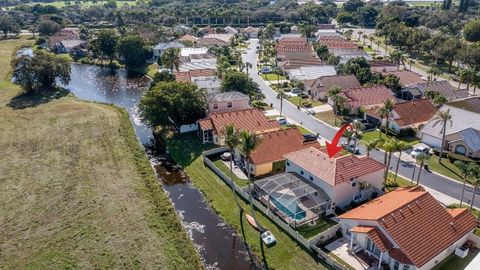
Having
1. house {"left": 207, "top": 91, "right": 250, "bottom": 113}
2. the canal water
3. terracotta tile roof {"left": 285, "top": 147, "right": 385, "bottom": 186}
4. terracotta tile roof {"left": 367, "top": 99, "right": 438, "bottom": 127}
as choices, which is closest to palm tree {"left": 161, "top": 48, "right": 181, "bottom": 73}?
the canal water

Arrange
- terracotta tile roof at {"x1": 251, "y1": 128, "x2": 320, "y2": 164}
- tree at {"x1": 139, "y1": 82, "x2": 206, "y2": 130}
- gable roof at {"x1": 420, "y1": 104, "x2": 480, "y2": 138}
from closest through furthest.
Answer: terracotta tile roof at {"x1": 251, "y1": 128, "x2": 320, "y2": 164}
gable roof at {"x1": 420, "y1": 104, "x2": 480, "y2": 138}
tree at {"x1": 139, "y1": 82, "x2": 206, "y2": 130}

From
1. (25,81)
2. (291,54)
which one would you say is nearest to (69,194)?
(25,81)

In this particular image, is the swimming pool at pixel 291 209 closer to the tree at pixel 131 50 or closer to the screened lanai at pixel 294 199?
the screened lanai at pixel 294 199

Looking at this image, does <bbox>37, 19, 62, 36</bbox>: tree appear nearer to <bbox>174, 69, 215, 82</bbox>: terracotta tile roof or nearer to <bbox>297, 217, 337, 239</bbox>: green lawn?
<bbox>174, 69, 215, 82</bbox>: terracotta tile roof

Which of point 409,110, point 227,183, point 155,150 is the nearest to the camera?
point 227,183

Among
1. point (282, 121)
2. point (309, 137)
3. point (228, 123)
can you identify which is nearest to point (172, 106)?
point (228, 123)

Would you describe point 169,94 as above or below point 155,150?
above

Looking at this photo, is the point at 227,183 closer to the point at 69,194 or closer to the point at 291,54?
the point at 69,194
